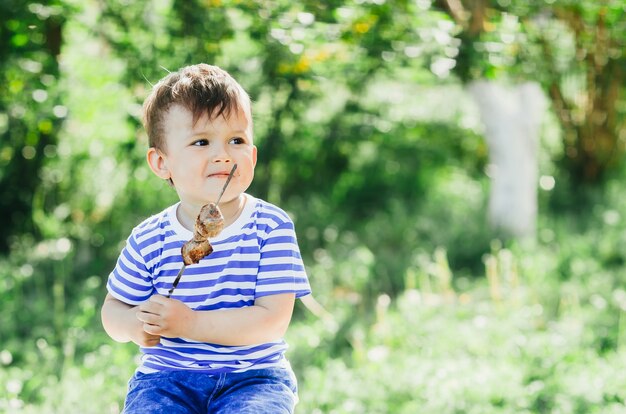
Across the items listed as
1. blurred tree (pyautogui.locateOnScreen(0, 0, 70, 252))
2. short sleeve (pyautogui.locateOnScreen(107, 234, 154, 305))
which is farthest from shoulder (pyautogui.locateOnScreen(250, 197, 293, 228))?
blurred tree (pyautogui.locateOnScreen(0, 0, 70, 252))

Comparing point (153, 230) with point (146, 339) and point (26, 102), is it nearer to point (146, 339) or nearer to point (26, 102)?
point (146, 339)

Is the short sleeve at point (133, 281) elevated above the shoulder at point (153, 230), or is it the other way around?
the shoulder at point (153, 230)

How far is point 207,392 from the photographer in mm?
2059

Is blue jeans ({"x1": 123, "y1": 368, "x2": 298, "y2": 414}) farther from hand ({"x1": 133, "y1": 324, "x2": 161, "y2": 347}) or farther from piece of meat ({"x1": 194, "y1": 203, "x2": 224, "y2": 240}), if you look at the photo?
piece of meat ({"x1": 194, "y1": 203, "x2": 224, "y2": 240})

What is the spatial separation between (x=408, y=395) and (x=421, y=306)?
2.96ft

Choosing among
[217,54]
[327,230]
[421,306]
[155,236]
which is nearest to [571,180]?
[327,230]

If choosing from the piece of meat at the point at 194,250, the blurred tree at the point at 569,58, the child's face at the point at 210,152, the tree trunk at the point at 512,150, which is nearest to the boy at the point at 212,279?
the child's face at the point at 210,152

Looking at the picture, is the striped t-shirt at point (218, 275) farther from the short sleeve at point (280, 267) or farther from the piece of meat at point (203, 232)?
the piece of meat at point (203, 232)

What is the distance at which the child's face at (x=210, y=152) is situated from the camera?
2.04 m

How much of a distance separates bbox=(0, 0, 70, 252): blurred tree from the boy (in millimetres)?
2015

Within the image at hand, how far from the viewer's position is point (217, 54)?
167 inches

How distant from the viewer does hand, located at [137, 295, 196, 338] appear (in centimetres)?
190

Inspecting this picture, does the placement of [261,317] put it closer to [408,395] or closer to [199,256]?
[199,256]

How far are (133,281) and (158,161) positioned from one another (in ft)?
0.94
